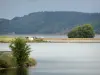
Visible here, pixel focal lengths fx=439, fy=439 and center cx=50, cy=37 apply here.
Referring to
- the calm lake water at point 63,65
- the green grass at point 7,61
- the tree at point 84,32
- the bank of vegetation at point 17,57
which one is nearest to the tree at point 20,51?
the bank of vegetation at point 17,57

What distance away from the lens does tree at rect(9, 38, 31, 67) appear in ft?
170

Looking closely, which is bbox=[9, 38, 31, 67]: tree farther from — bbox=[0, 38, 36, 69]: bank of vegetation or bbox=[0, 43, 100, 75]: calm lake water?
bbox=[0, 43, 100, 75]: calm lake water

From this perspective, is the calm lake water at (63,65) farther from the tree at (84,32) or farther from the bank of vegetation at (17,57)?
the tree at (84,32)

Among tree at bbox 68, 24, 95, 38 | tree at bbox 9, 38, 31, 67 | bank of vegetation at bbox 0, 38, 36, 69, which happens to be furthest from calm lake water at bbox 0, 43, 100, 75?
tree at bbox 68, 24, 95, 38

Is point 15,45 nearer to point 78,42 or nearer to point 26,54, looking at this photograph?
point 26,54

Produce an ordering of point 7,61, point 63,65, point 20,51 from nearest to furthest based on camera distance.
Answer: point 7,61, point 20,51, point 63,65

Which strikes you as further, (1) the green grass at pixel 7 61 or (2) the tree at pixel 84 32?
(2) the tree at pixel 84 32

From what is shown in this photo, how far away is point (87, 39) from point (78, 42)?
7.33 meters

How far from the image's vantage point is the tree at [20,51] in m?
51.8

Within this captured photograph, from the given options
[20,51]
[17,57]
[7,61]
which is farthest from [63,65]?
[7,61]

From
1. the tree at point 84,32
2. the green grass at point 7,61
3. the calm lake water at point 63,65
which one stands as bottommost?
the calm lake water at point 63,65

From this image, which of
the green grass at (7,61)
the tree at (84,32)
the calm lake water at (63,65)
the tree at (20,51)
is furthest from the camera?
the tree at (84,32)

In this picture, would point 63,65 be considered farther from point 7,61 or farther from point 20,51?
point 7,61

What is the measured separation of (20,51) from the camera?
174 ft
